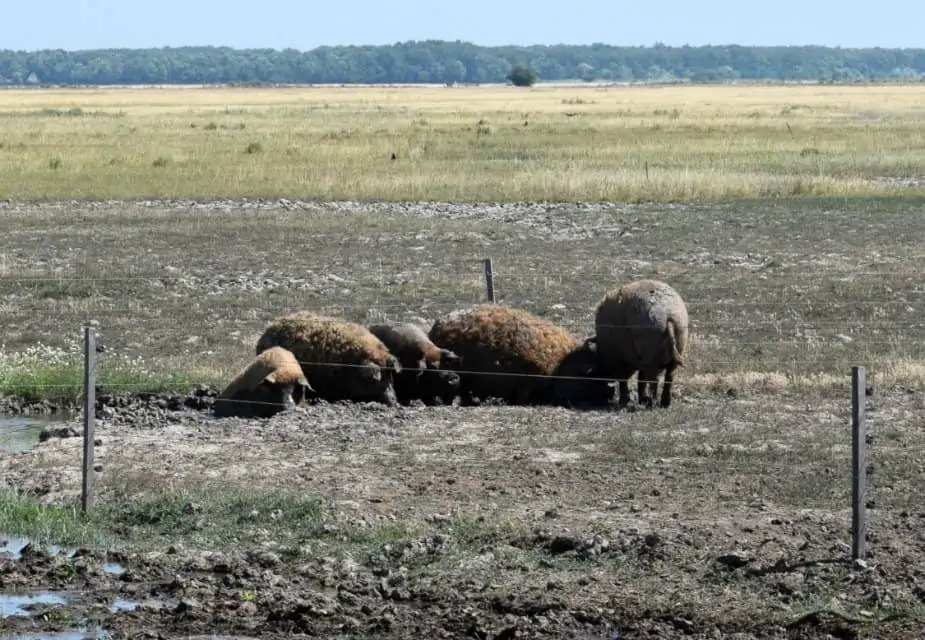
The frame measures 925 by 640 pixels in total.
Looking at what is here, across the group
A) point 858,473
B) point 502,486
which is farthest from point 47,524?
point 858,473

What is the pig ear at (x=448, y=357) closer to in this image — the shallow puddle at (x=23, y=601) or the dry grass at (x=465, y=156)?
the shallow puddle at (x=23, y=601)

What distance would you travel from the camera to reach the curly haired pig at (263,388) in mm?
13688

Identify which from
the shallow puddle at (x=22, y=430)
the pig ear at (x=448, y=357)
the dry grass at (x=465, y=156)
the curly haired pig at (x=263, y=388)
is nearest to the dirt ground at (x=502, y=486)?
the curly haired pig at (x=263, y=388)

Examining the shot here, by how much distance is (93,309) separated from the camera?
753 inches

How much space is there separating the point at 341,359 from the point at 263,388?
2.94 ft

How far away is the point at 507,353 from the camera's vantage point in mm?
14469

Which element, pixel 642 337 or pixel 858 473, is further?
Result: pixel 642 337

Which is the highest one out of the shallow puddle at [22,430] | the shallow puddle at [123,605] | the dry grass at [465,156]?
the dry grass at [465,156]

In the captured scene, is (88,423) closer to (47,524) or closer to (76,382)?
(47,524)

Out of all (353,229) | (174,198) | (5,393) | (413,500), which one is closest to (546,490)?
(413,500)

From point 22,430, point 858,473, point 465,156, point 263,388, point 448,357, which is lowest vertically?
point 22,430

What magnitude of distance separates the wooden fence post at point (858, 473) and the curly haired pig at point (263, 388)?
6.18 m

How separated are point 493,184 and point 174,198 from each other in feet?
24.7

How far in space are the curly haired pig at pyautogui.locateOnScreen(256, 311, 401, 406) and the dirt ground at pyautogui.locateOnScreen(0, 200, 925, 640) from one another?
0.37m
